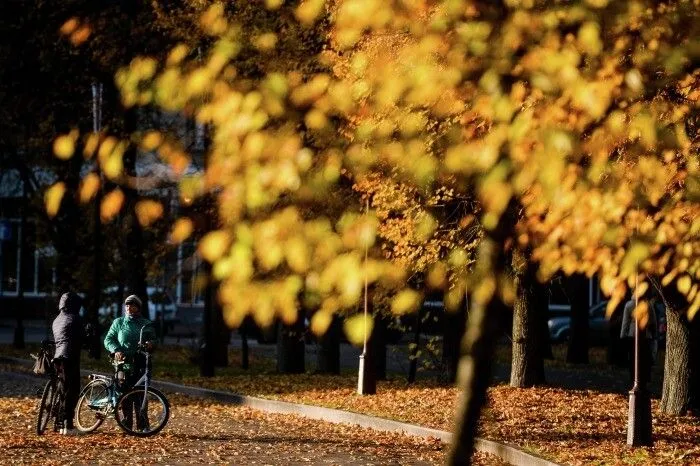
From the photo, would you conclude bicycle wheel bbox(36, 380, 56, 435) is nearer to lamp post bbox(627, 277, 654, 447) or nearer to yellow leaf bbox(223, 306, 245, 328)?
lamp post bbox(627, 277, 654, 447)

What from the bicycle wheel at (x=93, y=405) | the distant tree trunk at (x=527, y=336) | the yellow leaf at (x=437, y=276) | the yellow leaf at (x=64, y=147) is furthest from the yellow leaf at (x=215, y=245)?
the distant tree trunk at (x=527, y=336)

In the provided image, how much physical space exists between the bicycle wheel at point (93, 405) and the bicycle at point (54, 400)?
0.21 meters

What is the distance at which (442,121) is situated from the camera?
18.7m

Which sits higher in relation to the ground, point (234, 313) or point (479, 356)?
point (234, 313)

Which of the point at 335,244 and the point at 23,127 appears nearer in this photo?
the point at 335,244

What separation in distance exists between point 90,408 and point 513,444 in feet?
17.3

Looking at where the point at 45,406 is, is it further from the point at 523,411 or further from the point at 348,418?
the point at 523,411

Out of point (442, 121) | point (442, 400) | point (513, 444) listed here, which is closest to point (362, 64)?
point (513, 444)

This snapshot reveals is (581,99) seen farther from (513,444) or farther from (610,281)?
(513,444)

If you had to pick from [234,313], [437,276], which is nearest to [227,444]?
[437,276]

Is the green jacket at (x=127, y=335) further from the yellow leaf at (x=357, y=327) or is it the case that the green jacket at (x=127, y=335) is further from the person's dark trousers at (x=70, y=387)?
the yellow leaf at (x=357, y=327)

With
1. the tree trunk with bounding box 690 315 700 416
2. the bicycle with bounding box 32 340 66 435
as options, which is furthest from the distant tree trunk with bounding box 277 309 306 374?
the bicycle with bounding box 32 340 66 435

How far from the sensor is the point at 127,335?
18.1 m

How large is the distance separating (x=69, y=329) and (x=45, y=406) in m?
1.00
